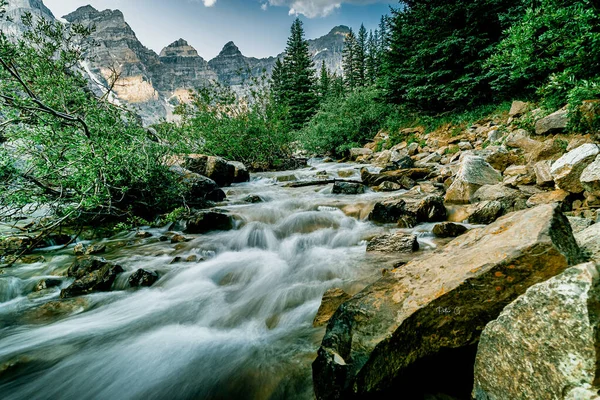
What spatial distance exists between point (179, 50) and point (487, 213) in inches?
8456

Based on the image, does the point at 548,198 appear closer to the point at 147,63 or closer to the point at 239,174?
the point at 239,174

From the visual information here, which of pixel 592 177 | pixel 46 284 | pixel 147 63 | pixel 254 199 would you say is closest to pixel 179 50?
pixel 147 63

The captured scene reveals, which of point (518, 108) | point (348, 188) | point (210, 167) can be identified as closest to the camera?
point (348, 188)

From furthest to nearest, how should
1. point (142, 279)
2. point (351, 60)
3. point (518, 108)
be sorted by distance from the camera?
point (351, 60), point (518, 108), point (142, 279)

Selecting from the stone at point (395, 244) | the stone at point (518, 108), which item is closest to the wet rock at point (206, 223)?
the stone at point (395, 244)

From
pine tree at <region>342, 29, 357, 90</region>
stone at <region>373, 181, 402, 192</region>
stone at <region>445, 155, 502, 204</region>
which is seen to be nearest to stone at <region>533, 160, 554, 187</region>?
stone at <region>445, 155, 502, 204</region>

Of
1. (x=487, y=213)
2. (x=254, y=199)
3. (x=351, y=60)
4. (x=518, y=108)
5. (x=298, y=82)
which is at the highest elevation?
(x=351, y=60)

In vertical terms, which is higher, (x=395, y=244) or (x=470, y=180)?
(x=470, y=180)

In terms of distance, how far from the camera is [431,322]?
1.79 metres

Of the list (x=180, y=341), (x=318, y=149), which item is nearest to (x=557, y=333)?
(x=180, y=341)

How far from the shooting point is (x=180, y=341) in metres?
3.16

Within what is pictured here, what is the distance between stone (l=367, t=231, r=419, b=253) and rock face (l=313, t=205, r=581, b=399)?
2.44 meters

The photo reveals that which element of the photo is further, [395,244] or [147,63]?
[147,63]

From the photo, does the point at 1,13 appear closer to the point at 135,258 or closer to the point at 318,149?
the point at 135,258
